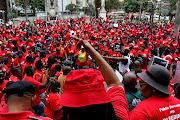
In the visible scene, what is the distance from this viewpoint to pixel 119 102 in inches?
66.2

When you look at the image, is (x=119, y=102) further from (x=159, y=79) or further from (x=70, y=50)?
(x=70, y=50)

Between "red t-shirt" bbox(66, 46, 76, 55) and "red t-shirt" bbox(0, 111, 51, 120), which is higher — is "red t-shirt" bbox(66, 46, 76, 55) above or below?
below

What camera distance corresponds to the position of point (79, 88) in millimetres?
1279

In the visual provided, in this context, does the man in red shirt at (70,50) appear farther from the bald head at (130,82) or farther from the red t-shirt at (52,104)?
the bald head at (130,82)

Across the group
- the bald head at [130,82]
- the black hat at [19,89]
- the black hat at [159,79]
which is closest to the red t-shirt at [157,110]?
the black hat at [159,79]

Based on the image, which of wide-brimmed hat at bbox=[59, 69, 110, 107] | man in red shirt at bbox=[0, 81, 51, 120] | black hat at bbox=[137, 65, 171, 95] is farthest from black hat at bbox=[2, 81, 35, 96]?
black hat at bbox=[137, 65, 171, 95]

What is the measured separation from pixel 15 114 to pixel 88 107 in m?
0.70

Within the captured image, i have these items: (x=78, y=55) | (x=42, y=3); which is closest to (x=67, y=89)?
(x=78, y=55)

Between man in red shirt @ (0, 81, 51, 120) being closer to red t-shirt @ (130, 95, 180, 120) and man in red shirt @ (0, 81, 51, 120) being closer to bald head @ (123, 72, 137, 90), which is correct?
red t-shirt @ (130, 95, 180, 120)

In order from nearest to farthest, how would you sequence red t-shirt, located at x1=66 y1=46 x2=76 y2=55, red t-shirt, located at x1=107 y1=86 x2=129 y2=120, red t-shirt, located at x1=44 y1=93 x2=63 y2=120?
red t-shirt, located at x1=107 y1=86 x2=129 y2=120
red t-shirt, located at x1=44 y1=93 x2=63 y2=120
red t-shirt, located at x1=66 y1=46 x2=76 y2=55

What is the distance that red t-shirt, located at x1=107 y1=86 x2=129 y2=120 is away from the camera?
5.23ft

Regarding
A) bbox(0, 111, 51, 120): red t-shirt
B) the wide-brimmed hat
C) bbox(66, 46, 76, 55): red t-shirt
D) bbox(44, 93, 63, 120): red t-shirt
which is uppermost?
the wide-brimmed hat

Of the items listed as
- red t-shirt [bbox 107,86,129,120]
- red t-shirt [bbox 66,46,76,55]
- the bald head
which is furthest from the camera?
red t-shirt [bbox 66,46,76,55]

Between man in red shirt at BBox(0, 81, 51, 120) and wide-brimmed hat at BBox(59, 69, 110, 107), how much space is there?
1.45ft
